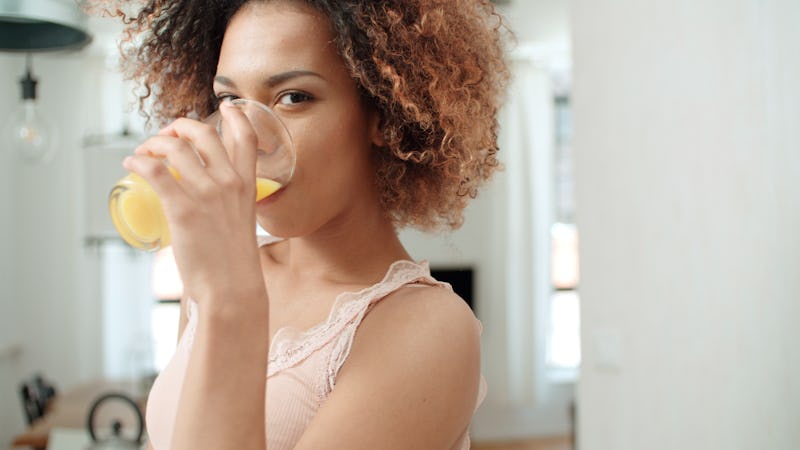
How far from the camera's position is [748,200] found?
1695 mm

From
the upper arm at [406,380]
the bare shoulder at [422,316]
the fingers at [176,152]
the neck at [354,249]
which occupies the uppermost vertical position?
the fingers at [176,152]

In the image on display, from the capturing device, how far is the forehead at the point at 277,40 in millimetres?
810

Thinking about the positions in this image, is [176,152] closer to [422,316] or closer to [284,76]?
[284,76]

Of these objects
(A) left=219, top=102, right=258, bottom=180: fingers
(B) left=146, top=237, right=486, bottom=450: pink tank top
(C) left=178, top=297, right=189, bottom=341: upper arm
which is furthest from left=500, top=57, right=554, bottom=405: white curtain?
(A) left=219, top=102, right=258, bottom=180: fingers

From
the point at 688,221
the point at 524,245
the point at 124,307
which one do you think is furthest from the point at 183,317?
the point at 524,245

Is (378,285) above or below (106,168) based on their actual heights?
below

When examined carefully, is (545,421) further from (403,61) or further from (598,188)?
(403,61)

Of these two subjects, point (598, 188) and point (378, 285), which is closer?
point (378, 285)

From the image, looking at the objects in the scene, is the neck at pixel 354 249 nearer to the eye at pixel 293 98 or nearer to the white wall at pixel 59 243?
the eye at pixel 293 98

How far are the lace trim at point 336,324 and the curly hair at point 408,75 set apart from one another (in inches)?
4.2

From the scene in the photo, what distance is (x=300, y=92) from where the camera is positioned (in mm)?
816

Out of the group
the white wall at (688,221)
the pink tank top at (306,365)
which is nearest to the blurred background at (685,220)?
the white wall at (688,221)

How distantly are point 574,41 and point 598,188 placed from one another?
0.43 m

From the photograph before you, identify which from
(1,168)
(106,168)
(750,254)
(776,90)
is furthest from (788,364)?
(1,168)
